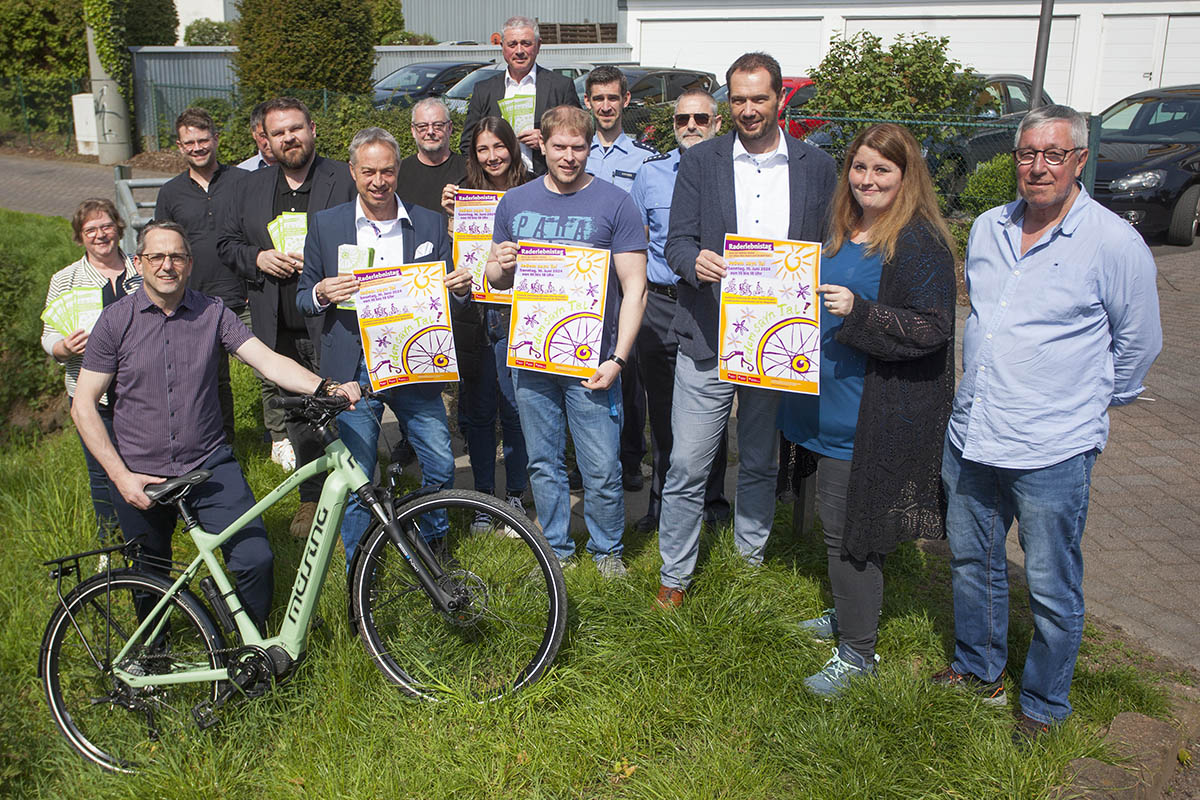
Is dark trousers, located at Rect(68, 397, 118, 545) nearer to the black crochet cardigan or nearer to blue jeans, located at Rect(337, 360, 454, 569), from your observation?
blue jeans, located at Rect(337, 360, 454, 569)

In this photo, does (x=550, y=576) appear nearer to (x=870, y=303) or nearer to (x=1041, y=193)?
(x=870, y=303)

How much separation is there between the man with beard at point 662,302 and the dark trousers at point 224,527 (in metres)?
2.18

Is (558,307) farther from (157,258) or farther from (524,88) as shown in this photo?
(524,88)

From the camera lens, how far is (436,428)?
4887mm

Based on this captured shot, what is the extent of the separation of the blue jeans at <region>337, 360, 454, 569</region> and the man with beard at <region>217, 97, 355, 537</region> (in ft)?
2.03

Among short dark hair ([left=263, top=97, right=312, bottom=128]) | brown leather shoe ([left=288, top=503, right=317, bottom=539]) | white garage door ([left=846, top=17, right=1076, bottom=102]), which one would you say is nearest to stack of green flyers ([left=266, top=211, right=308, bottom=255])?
short dark hair ([left=263, top=97, right=312, bottom=128])

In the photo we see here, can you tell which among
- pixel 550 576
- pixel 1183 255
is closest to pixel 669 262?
pixel 550 576

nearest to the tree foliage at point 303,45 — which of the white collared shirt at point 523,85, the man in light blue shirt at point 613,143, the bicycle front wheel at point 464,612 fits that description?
the white collared shirt at point 523,85

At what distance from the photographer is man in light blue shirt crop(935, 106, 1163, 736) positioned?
130 inches

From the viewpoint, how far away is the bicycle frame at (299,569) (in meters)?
3.99

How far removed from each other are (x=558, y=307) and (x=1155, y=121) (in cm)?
1327

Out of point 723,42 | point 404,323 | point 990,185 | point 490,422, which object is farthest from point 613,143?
point 723,42

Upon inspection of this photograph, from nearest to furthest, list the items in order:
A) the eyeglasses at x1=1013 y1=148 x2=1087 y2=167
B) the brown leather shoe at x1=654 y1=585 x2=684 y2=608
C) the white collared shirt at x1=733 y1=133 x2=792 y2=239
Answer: the eyeglasses at x1=1013 y1=148 x2=1087 y2=167 < the white collared shirt at x1=733 y1=133 x2=792 y2=239 < the brown leather shoe at x1=654 y1=585 x2=684 y2=608

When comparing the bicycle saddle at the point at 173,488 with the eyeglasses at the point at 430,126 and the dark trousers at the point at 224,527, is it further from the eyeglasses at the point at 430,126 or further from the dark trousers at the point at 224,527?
the eyeglasses at the point at 430,126
